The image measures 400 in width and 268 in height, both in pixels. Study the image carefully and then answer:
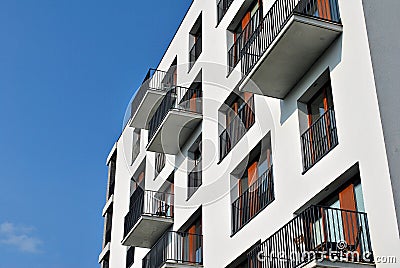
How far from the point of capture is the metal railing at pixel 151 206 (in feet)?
75.7

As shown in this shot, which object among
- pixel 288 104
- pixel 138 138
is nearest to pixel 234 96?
pixel 288 104

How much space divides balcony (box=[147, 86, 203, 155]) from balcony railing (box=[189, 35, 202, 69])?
113cm

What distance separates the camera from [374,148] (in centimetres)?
1180

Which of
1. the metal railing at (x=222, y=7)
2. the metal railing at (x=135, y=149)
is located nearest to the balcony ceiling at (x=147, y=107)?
the metal railing at (x=135, y=149)

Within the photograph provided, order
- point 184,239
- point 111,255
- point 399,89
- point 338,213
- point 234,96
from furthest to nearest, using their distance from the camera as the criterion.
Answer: point 111,255, point 184,239, point 234,96, point 338,213, point 399,89

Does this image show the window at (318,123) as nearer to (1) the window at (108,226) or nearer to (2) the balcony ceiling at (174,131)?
(2) the balcony ceiling at (174,131)

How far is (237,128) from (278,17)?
375 cm

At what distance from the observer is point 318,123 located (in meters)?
14.3

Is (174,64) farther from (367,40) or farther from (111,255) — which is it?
(367,40)

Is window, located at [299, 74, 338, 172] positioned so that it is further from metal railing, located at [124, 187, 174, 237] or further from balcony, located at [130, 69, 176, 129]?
balcony, located at [130, 69, 176, 129]

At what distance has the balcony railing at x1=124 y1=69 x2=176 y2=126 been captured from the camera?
1014 inches

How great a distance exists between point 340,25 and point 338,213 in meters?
3.97

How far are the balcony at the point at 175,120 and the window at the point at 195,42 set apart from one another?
49.4 inches

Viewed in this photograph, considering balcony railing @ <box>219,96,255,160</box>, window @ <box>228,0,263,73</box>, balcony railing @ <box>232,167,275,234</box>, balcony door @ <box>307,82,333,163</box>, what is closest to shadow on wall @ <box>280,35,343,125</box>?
balcony door @ <box>307,82,333,163</box>
